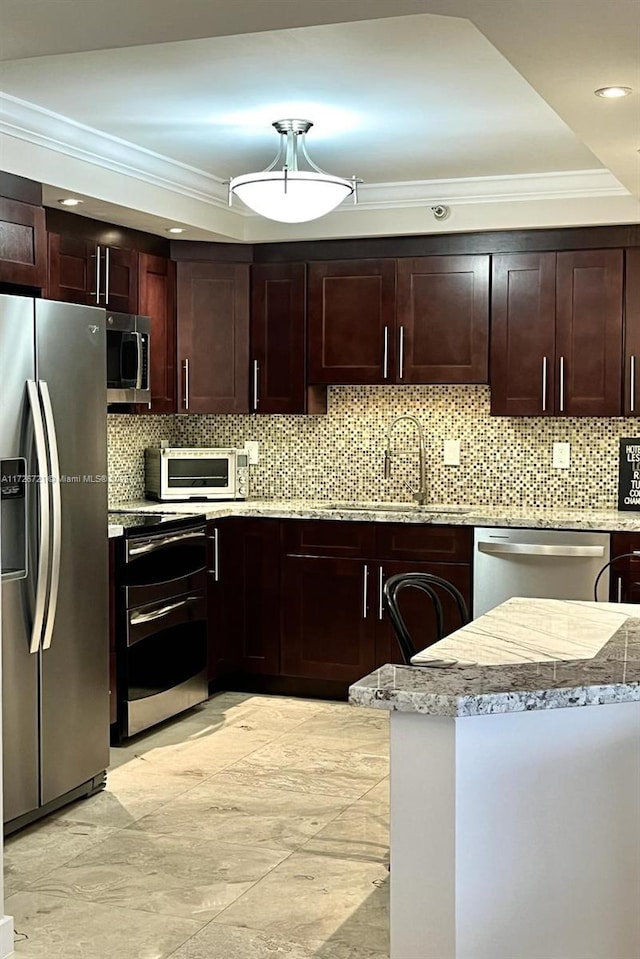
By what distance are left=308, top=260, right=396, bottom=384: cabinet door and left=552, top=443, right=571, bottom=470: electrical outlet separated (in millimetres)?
960

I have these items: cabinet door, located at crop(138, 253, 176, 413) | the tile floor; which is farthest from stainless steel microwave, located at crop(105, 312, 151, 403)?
the tile floor

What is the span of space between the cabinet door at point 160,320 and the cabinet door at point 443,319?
1.20 metres

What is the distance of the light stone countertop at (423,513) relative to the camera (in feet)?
17.8

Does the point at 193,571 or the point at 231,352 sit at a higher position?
the point at 231,352

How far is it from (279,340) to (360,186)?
0.92 m

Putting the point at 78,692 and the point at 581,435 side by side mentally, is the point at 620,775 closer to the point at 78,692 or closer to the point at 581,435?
the point at 78,692

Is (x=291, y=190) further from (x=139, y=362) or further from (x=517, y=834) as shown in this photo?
(x=517, y=834)

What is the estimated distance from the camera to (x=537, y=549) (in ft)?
17.8

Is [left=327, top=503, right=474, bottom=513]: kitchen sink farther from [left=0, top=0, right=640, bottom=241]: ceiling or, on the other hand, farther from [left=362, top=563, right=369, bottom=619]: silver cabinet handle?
[left=0, top=0, right=640, bottom=241]: ceiling

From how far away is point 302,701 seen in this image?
594 cm

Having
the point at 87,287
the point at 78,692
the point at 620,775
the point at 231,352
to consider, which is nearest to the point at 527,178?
the point at 231,352

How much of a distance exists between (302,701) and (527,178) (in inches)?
113

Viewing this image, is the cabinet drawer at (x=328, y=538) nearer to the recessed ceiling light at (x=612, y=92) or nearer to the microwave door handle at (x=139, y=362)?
the microwave door handle at (x=139, y=362)

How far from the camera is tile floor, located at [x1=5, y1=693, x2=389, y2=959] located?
3236 millimetres
